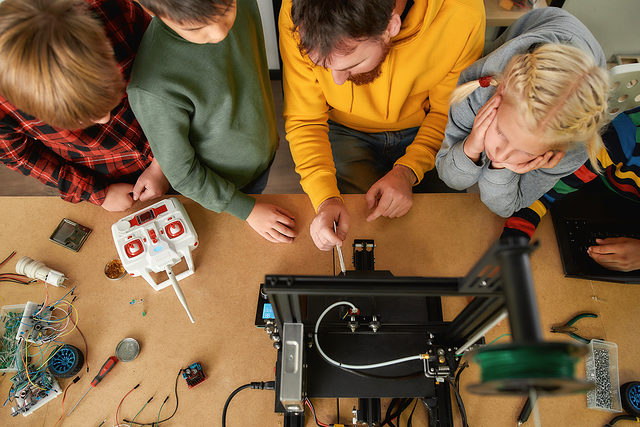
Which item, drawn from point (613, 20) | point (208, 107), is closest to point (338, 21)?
point (208, 107)

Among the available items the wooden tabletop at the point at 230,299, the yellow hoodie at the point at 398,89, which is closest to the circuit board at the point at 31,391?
the wooden tabletop at the point at 230,299

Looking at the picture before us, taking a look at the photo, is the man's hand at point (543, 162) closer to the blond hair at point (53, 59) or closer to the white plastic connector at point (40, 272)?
the blond hair at point (53, 59)

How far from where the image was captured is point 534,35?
37.6 inches

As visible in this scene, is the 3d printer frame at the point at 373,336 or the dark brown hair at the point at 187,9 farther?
the dark brown hair at the point at 187,9

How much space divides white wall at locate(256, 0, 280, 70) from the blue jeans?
103cm

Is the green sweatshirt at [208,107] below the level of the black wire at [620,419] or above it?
above

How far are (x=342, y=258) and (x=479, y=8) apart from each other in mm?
852

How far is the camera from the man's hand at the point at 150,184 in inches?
50.3

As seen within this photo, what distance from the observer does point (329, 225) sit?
1131 millimetres

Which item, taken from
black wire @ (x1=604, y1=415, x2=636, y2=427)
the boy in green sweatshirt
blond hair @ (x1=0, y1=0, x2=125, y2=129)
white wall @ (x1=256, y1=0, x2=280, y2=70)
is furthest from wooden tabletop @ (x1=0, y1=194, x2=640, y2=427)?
white wall @ (x1=256, y1=0, x2=280, y2=70)

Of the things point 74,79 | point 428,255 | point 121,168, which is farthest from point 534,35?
point 121,168

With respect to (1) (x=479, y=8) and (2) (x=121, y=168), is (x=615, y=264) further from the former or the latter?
(2) (x=121, y=168)

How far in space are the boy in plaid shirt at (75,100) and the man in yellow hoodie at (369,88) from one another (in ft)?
1.55

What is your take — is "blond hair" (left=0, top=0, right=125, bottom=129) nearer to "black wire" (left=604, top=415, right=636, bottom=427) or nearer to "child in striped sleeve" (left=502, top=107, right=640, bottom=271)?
"child in striped sleeve" (left=502, top=107, right=640, bottom=271)
